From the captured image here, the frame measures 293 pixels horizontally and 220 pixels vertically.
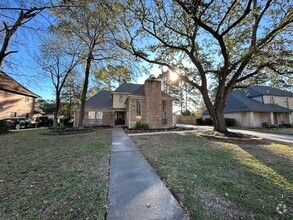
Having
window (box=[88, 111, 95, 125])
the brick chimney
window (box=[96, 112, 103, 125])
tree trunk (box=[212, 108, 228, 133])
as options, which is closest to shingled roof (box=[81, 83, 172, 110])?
window (box=[88, 111, 95, 125])

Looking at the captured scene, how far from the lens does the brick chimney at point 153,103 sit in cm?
1630

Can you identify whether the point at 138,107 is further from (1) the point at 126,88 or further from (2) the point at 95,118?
(2) the point at 95,118

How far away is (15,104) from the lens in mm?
22156

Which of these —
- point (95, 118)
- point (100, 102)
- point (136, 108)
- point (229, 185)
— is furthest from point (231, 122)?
point (229, 185)

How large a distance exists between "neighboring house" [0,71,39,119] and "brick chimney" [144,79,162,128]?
17438 mm

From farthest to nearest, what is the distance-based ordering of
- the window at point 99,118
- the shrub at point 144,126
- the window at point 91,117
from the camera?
the window at point 99,118 → the window at point 91,117 → the shrub at point 144,126

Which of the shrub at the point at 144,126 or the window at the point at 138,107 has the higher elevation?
the window at the point at 138,107

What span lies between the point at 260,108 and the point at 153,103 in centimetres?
1560

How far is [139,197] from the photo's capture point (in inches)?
109

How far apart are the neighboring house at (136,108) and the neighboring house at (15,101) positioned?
422 inches

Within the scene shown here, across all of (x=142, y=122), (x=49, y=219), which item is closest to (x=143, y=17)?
(x=142, y=122)

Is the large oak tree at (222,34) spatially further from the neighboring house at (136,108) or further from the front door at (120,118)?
the front door at (120,118)

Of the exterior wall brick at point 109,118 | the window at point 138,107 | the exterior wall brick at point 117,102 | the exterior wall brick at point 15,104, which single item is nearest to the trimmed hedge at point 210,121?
the window at point 138,107

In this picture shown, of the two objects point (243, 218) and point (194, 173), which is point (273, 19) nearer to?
point (194, 173)
